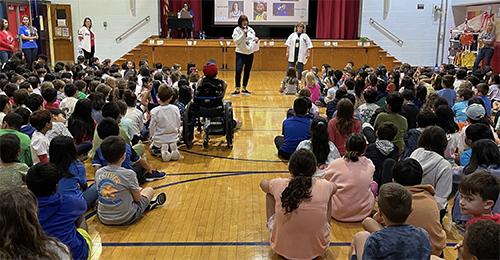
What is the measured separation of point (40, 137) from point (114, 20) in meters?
11.2

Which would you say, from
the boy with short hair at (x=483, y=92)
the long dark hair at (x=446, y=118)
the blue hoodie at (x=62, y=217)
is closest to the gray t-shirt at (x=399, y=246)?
the blue hoodie at (x=62, y=217)

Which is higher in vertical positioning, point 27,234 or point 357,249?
point 27,234

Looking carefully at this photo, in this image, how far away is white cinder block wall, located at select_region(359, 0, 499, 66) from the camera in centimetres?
1413

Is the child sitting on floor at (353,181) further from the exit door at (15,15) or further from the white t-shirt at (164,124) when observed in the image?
the exit door at (15,15)

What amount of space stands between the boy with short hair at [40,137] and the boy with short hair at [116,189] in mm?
835

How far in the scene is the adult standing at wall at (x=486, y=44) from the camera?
1088 centimetres

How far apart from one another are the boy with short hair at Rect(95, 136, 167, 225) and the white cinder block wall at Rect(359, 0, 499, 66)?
40.7 ft

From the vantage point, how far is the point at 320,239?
2.88 metres

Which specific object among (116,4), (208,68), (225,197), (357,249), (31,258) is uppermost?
(116,4)

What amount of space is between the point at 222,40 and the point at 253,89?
12.0 feet

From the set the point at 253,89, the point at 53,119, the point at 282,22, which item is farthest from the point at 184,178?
the point at 282,22

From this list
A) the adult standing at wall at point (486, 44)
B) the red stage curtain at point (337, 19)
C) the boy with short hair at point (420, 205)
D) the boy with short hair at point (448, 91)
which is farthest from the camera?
the red stage curtain at point (337, 19)

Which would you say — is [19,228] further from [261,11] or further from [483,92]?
[261,11]

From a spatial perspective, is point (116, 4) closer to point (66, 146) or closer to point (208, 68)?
point (208, 68)
